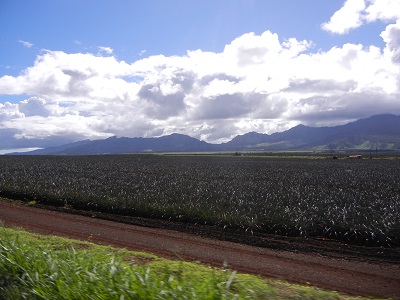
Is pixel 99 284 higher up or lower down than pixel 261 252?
higher up

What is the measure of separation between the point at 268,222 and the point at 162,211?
17.8 ft

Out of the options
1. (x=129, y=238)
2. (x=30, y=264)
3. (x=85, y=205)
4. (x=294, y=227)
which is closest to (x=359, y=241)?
(x=294, y=227)

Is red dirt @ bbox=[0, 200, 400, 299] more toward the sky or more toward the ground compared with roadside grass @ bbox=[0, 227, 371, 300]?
more toward the ground

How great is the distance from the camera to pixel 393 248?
1300 centimetres

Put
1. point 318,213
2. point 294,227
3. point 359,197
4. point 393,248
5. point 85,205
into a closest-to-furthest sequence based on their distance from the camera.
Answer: point 393,248 < point 294,227 < point 318,213 < point 85,205 < point 359,197

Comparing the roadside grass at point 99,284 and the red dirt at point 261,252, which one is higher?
the roadside grass at point 99,284

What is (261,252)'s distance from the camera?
12.5 m

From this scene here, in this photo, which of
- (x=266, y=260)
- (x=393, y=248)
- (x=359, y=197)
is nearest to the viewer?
(x=266, y=260)

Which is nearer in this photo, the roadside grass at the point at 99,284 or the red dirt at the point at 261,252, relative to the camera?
the roadside grass at the point at 99,284

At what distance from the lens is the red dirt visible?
9836mm

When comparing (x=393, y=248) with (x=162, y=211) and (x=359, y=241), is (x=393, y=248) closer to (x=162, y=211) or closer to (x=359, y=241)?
(x=359, y=241)

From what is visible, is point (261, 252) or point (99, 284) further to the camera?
point (261, 252)

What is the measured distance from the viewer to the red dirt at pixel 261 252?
984 cm

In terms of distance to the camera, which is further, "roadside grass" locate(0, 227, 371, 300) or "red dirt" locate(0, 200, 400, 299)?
"red dirt" locate(0, 200, 400, 299)
